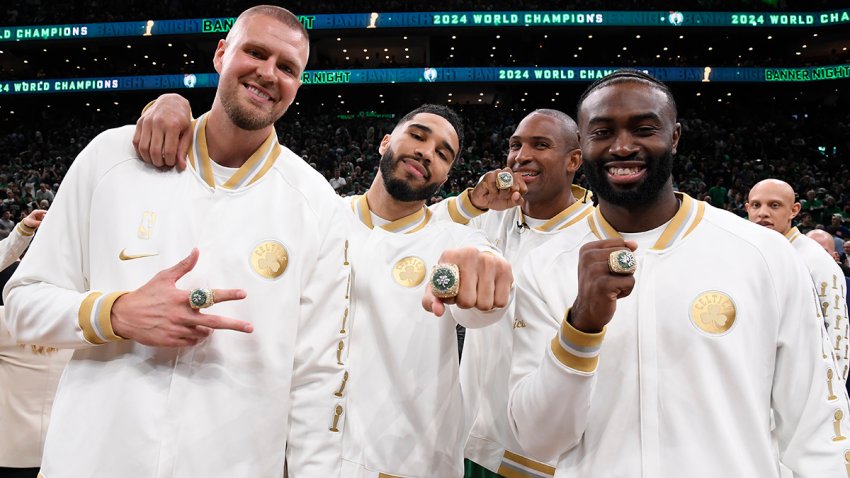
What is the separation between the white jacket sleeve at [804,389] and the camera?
5.05ft

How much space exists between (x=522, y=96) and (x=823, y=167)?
39.7 feet

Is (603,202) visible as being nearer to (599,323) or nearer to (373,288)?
(599,323)

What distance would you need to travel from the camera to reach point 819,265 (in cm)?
466

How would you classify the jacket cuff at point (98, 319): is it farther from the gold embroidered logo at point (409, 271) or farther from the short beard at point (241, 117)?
the gold embroidered logo at point (409, 271)

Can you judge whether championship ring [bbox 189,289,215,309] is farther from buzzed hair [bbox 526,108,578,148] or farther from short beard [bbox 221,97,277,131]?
buzzed hair [bbox 526,108,578,148]

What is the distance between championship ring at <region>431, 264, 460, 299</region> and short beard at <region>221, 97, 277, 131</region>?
83 centimetres

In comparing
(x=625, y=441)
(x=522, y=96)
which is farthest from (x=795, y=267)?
(x=522, y=96)

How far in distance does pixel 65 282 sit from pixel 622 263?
159 cm

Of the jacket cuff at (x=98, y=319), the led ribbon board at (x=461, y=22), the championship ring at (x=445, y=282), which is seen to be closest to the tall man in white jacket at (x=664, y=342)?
the championship ring at (x=445, y=282)

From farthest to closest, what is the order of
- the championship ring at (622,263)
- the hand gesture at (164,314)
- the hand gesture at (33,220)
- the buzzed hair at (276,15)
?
1. the hand gesture at (33,220)
2. the buzzed hair at (276,15)
3. the hand gesture at (164,314)
4. the championship ring at (622,263)

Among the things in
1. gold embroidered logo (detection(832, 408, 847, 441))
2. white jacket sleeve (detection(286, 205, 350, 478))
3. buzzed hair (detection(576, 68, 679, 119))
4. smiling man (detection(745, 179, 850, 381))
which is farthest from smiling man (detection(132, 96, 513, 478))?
smiling man (detection(745, 179, 850, 381))

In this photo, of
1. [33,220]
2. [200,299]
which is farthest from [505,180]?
[33,220]

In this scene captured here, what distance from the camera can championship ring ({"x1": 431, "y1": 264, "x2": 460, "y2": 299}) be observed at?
5.31 ft

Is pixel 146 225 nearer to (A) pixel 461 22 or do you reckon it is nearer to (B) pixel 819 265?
(B) pixel 819 265
